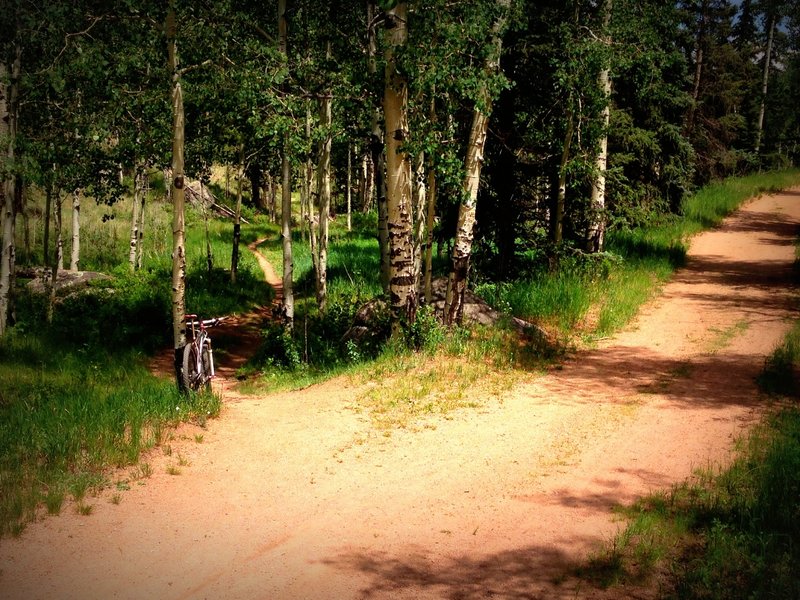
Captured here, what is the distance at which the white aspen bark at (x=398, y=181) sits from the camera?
10641 millimetres

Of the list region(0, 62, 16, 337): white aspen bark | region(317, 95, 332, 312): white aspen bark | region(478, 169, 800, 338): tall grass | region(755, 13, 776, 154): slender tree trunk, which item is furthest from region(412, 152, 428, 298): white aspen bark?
region(755, 13, 776, 154): slender tree trunk

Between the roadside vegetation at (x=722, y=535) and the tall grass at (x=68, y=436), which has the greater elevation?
the roadside vegetation at (x=722, y=535)

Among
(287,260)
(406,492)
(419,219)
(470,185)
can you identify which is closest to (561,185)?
(419,219)

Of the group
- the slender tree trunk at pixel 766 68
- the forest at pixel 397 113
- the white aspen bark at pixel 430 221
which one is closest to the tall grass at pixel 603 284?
the forest at pixel 397 113

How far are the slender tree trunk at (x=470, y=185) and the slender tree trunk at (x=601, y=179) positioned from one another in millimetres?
4460

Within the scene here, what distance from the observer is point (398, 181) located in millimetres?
11164

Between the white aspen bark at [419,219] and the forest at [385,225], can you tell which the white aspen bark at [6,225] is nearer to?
the forest at [385,225]

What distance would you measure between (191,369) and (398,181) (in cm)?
491

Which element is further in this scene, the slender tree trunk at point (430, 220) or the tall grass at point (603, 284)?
the tall grass at point (603, 284)

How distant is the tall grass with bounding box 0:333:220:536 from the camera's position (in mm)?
6477

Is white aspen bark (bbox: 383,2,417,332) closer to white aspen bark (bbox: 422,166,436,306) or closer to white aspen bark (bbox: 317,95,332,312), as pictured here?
white aspen bark (bbox: 422,166,436,306)

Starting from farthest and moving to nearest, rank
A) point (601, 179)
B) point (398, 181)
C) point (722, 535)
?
point (601, 179)
point (398, 181)
point (722, 535)

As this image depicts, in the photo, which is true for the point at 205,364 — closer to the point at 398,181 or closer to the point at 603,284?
the point at 398,181

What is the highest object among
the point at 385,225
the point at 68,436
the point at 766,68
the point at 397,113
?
the point at 766,68
